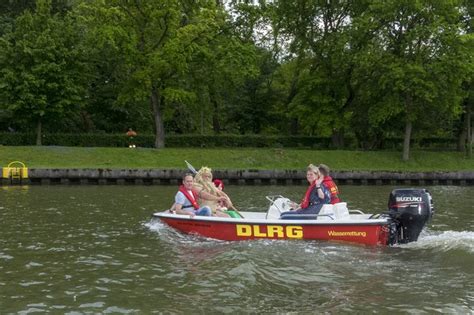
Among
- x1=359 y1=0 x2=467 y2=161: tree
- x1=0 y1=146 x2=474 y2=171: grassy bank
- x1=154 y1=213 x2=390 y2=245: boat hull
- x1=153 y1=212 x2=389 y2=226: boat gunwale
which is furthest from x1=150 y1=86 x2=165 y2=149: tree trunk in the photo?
x1=154 y1=213 x2=390 y2=245: boat hull

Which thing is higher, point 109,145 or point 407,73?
point 407,73

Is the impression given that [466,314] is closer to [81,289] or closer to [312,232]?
[312,232]

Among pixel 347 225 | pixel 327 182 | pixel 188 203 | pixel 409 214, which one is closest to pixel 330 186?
pixel 327 182

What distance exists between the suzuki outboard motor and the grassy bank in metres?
22.2

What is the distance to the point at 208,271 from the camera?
11.0 metres

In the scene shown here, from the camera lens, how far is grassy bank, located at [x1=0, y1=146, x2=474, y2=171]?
34.3 metres

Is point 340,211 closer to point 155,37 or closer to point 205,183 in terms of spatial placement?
point 205,183

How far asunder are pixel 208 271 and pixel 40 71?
30504mm

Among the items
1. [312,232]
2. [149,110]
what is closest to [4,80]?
[149,110]

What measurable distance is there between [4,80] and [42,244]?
27.4 m

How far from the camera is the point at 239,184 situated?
31625mm

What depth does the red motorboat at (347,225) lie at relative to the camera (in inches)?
523

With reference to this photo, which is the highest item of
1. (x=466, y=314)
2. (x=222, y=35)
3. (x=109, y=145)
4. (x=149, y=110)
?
(x=222, y=35)

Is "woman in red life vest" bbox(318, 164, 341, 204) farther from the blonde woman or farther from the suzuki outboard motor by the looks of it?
the blonde woman
